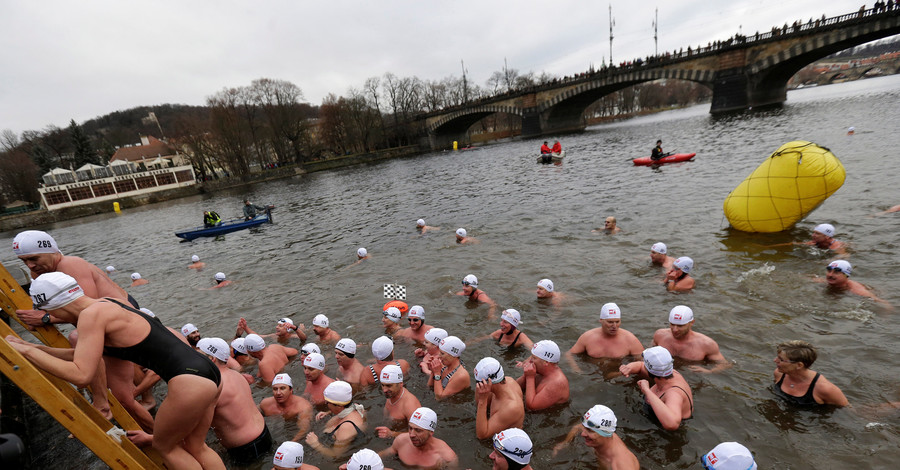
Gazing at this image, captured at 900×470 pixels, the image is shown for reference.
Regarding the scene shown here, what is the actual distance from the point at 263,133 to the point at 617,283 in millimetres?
77469

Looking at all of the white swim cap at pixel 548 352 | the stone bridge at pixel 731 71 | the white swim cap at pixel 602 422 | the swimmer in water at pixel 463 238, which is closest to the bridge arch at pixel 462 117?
the stone bridge at pixel 731 71

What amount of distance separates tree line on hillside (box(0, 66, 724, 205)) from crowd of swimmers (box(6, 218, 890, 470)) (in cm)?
6974

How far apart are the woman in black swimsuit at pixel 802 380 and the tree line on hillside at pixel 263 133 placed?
74.4 meters

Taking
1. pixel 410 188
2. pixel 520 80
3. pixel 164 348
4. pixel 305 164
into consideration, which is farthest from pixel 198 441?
pixel 520 80

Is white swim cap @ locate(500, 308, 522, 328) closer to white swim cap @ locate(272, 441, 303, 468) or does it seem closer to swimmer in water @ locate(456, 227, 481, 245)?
white swim cap @ locate(272, 441, 303, 468)

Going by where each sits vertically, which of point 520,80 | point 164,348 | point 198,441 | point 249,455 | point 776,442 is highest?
point 520,80

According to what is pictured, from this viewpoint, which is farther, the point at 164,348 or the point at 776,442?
the point at 776,442

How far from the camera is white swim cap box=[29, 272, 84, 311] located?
10.5 ft

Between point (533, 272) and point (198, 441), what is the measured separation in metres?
8.82

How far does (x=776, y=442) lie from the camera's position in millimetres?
4633

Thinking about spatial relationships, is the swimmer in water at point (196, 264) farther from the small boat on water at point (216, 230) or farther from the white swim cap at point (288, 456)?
the white swim cap at point (288, 456)

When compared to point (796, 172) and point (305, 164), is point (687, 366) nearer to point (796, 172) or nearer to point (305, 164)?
point (796, 172)

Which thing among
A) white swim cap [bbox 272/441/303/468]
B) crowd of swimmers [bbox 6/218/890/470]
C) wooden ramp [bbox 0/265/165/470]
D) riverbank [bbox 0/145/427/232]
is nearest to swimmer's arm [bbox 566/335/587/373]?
crowd of swimmers [bbox 6/218/890/470]

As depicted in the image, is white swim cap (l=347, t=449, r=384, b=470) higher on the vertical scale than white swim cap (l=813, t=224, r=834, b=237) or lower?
higher
